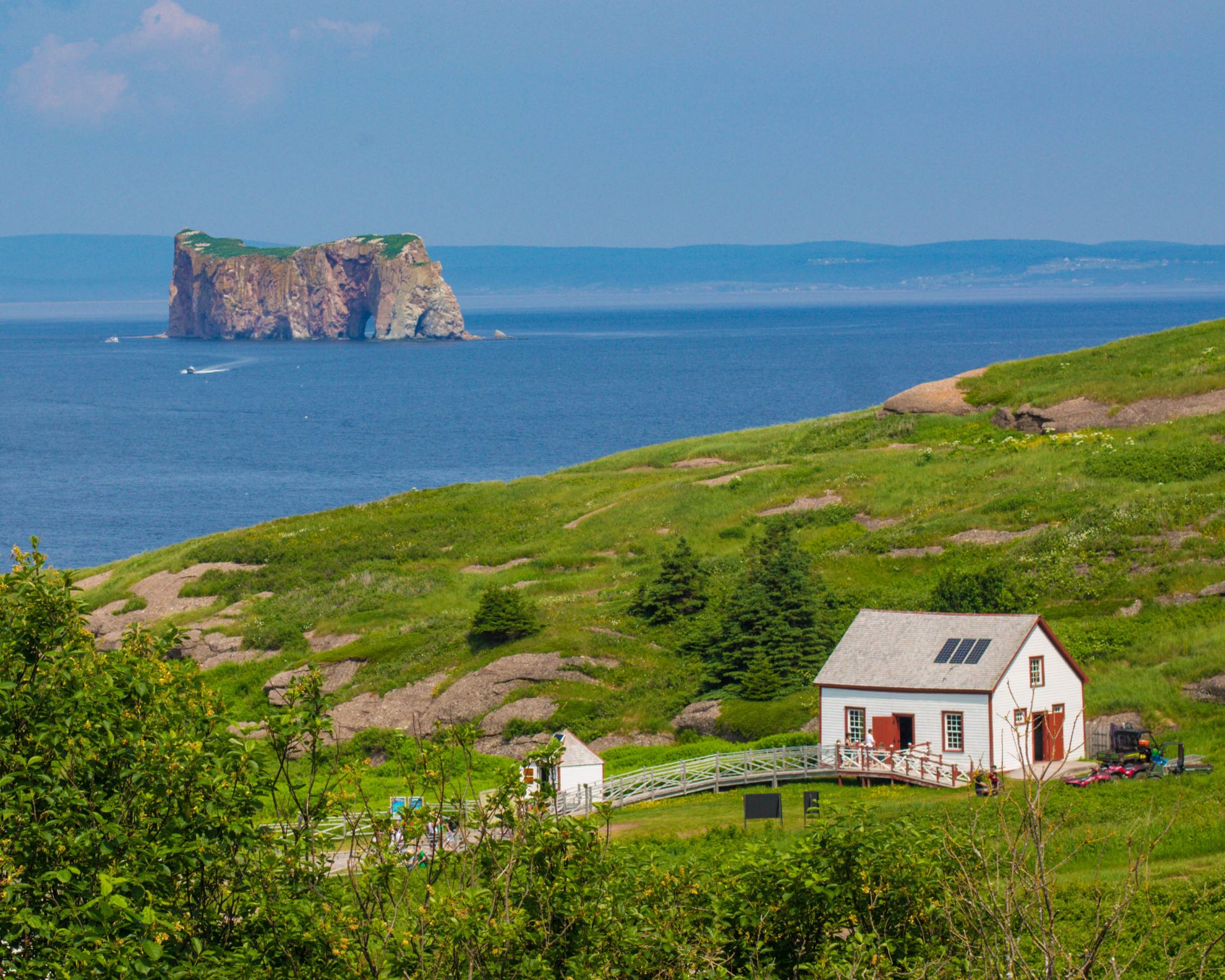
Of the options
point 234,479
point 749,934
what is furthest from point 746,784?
point 234,479

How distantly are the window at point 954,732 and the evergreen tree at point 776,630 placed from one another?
892 centimetres

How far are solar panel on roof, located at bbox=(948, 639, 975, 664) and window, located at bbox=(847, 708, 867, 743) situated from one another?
8.91ft

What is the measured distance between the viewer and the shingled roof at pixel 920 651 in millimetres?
35938

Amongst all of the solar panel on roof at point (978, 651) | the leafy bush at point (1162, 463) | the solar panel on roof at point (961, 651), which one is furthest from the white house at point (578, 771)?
the leafy bush at point (1162, 463)

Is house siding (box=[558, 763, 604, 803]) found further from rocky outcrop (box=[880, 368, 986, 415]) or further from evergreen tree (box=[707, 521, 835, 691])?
rocky outcrop (box=[880, 368, 986, 415])

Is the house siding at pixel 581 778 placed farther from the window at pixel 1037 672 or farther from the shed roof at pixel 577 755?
the window at pixel 1037 672

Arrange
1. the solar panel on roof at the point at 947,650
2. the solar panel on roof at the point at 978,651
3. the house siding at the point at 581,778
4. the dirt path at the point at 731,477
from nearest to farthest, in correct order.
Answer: the house siding at the point at 581,778, the solar panel on roof at the point at 978,651, the solar panel on roof at the point at 947,650, the dirt path at the point at 731,477

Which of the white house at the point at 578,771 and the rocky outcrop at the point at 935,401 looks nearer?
the white house at the point at 578,771

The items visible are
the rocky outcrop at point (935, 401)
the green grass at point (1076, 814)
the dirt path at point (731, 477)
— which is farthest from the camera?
the rocky outcrop at point (935, 401)

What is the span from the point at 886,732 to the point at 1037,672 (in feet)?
13.2

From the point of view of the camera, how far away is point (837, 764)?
36.4m

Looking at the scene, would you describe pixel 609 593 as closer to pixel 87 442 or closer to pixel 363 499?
pixel 363 499

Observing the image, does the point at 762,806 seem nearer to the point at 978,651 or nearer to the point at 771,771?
the point at 771,771

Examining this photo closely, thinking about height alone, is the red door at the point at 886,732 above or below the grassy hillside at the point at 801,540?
below
